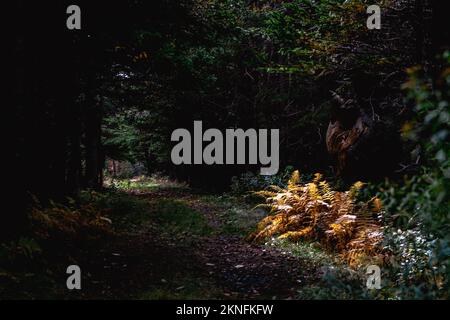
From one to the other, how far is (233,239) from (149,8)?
20.3 ft

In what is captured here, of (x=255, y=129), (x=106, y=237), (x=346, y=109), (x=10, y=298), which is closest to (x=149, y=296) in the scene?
(x=10, y=298)

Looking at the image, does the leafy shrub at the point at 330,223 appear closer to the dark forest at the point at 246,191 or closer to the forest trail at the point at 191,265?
the dark forest at the point at 246,191

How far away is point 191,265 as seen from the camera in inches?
311

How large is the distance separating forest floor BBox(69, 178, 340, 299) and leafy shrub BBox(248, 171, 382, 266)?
527 mm

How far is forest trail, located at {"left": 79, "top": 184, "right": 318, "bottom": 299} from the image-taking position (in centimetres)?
639

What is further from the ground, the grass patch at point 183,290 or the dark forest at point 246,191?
the dark forest at point 246,191

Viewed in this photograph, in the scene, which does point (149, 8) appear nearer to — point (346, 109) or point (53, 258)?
point (53, 258)

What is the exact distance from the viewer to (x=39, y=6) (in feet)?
29.7

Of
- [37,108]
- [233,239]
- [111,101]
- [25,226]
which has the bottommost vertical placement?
[233,239]

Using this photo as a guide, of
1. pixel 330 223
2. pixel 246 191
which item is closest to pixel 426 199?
pixel 330 223

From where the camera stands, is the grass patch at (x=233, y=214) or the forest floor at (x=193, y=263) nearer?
the forest floor at (x=193, y=263)

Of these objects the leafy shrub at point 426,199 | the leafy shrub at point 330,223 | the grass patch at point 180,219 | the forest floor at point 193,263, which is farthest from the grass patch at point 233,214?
the leafy shrub at point 426,199

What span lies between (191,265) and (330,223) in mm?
4127

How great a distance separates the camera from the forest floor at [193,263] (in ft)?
21.0
